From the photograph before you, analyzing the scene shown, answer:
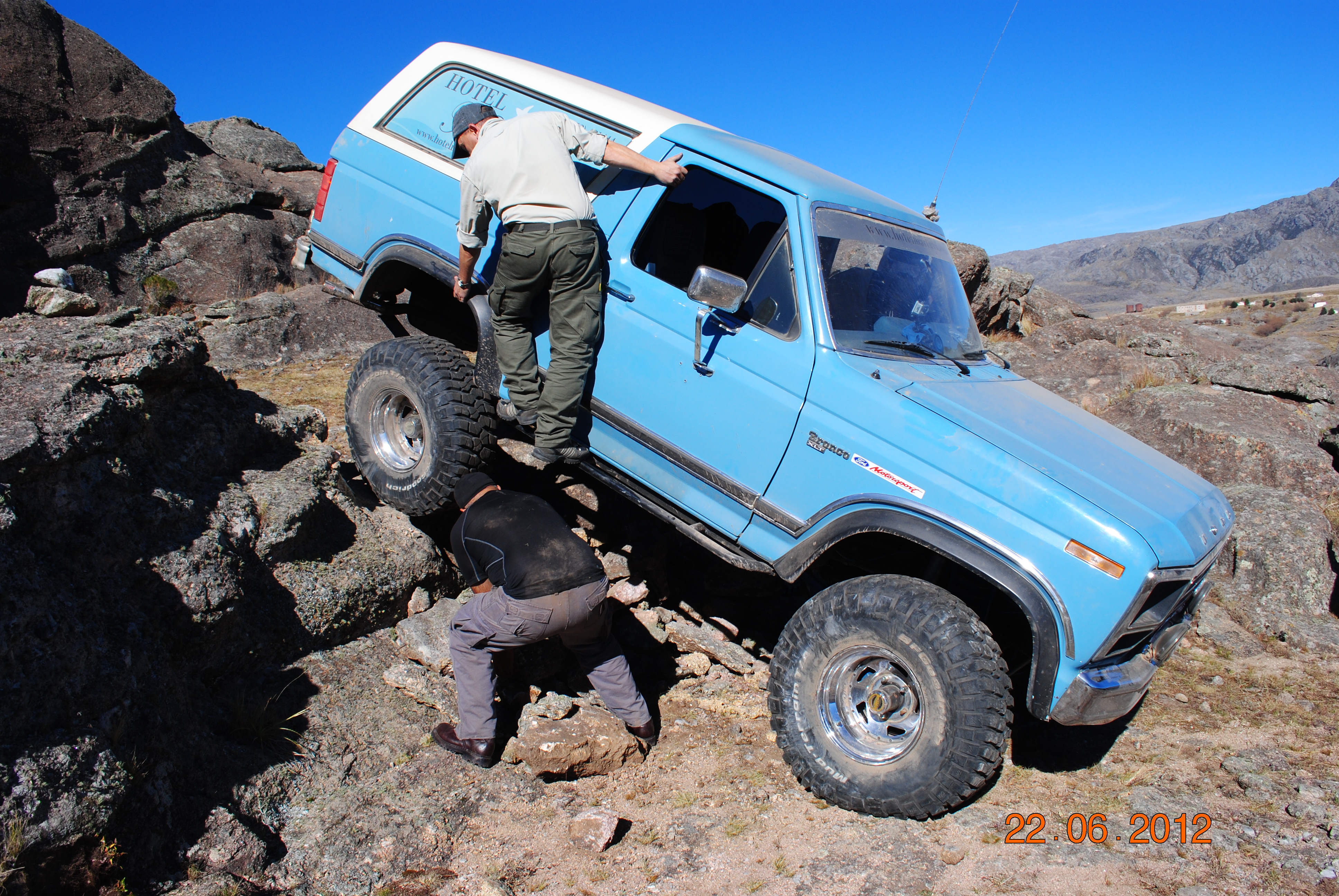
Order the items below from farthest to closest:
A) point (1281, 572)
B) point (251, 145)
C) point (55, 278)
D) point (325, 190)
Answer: point (251, 145) < point (55, 278) < point (1281, 572) < point (325, 190)

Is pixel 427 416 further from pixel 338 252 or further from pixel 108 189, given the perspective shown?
pixel 108 189

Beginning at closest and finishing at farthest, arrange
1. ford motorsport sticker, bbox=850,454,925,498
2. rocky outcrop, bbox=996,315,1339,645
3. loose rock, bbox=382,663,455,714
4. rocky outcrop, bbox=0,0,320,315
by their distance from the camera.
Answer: ford motorsport sticker, bbox=850,454,925,498 → loose rock, bbox=382,663,455,714 → rocky outcrop, bbox=996,315,1339,645 → rocky outcrop, bbox=0,0,320,315

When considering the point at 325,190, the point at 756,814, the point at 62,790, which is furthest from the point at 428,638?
the point at 325,190

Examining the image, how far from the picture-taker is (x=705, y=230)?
13.9 ft

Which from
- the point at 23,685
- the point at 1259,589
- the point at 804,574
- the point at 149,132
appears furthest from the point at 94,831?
the point at 149,132

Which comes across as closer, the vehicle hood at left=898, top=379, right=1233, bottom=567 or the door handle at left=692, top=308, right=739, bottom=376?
the vehicle hood at left=898, top=379, right=1233, bottom=567

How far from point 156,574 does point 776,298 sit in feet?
9.89

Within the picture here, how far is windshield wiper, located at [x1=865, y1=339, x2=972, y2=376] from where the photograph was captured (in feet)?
12.4

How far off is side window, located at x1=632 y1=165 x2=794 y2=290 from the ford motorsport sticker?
102cm

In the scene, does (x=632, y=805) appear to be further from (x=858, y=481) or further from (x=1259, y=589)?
(x=1259, y=589)

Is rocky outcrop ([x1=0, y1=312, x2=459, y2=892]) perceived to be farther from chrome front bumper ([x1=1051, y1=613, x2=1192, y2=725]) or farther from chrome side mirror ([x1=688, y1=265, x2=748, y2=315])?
chrome front bumper ([x1=1051, y1=613, x2=1192, y2=725])

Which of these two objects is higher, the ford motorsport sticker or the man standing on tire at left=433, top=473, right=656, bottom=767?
the ford motorsport sticker

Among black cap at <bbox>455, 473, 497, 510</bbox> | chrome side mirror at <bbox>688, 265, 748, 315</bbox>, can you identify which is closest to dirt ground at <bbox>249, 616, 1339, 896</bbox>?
black cap at <bbox>455, 473, 497, 510</bbox>

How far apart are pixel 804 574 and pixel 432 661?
2159mm
